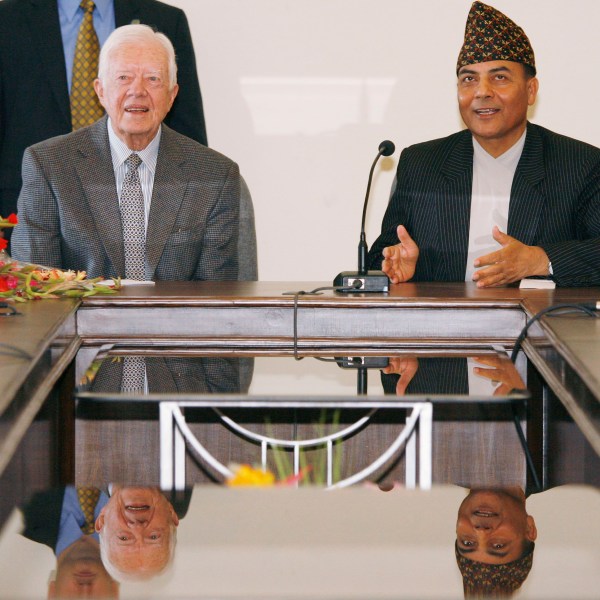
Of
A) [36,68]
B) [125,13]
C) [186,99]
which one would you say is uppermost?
[125,13]

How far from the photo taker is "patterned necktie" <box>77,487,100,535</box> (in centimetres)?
131

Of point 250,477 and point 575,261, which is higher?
point 575,261

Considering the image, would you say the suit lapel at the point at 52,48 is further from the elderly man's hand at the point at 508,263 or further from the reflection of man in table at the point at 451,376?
the reflection of man in table at the point at 451,376

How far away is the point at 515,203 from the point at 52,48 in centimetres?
180

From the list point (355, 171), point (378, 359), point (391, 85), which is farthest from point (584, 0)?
point (378, 359)

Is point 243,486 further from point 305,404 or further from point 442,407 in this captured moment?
point 442,407

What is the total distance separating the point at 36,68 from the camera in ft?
13.4

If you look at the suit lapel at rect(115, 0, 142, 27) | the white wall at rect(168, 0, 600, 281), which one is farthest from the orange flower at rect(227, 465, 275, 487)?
the white wall at rect(168, 0, 600, 281)

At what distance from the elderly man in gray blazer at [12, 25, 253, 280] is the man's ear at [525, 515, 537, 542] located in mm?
2213

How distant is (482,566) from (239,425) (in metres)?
0.95

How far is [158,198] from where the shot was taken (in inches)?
138

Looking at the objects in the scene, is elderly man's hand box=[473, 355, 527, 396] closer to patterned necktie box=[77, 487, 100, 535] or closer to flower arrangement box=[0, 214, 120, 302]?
patterned necktie box=[77, 487, 100, 535]

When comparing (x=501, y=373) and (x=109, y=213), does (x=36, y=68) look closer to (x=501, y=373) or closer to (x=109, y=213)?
(x=109, y=213)

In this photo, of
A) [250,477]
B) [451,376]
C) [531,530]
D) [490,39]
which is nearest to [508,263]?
[490,39]
